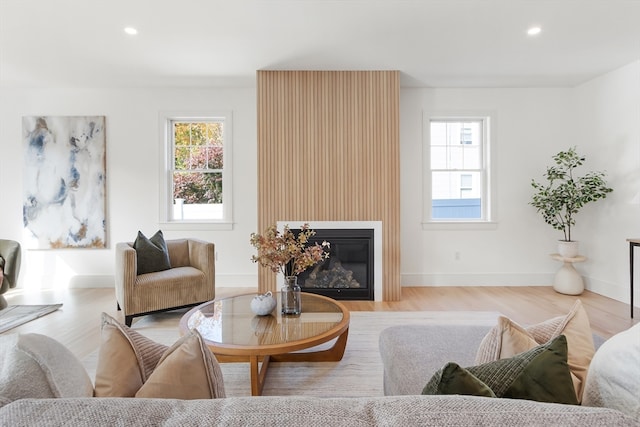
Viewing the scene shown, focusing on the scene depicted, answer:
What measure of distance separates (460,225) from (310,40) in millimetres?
2983

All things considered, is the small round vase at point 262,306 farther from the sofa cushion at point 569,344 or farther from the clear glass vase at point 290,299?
the sofa cushion at point 569,344

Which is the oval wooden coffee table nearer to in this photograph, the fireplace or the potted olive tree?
the fireplace

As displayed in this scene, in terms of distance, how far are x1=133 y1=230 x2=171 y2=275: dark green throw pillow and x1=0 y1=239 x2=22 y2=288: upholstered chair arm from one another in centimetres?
146

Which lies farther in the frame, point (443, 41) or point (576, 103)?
point (576, 103)

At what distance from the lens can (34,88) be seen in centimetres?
421

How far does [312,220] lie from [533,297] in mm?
2782

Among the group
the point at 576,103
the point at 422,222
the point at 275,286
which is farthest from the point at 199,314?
the point at 576,103

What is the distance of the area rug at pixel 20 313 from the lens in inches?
116

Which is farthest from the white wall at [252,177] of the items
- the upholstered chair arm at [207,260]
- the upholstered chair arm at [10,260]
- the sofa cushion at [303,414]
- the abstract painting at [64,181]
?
the sofa cushion at [303,414]

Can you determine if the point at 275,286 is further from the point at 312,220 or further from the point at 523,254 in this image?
the point at 523,254

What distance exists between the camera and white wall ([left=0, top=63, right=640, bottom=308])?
423cm

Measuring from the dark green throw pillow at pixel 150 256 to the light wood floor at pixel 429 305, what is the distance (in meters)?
0.54

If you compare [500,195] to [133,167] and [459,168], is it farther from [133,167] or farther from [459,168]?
[133,167]

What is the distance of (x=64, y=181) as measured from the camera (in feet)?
13.8
